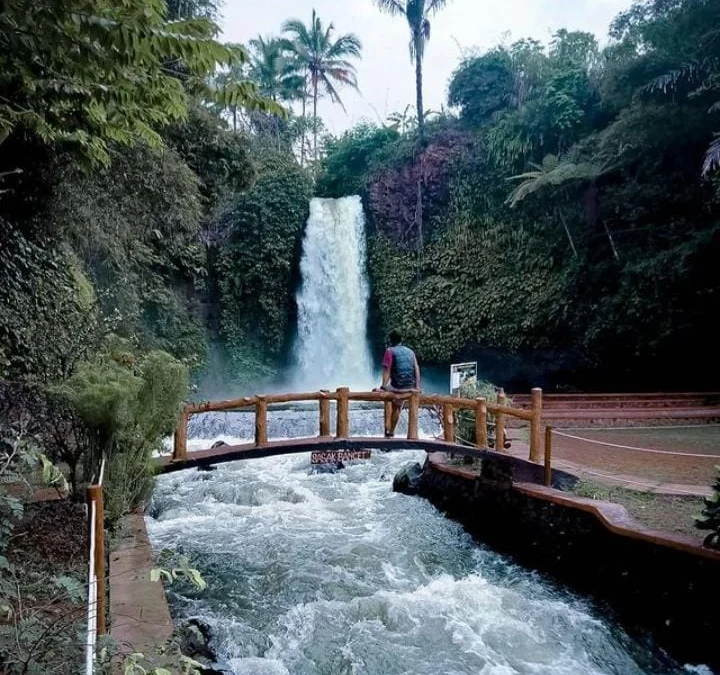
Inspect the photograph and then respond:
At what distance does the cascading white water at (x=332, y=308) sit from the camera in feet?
66.5

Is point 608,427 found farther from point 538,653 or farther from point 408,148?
point 408,148

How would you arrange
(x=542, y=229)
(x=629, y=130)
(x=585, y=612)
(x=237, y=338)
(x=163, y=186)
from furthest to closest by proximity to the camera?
(x=237, y=338), (x=542, y=229), (x=629, y=130), (x=163, y=186), (x=585, y=612)

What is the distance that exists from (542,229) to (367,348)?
287 inches

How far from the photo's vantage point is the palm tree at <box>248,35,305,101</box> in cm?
2925

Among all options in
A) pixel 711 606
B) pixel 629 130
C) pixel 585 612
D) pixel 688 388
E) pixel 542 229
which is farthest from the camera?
pixel 542 229

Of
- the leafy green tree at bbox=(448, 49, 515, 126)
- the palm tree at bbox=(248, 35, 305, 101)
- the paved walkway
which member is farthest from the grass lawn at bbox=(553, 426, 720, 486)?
the palm tree at bbox=(248, 35, 305, 101)

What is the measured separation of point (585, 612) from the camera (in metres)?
5.44

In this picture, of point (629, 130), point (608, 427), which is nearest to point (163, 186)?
point (608, 427)

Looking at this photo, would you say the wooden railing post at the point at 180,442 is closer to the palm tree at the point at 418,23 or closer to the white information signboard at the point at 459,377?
the white information signboard at the point at 459,377

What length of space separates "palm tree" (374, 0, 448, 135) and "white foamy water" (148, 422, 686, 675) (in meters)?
16.9

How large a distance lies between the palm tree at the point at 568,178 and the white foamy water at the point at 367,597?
10058 mm

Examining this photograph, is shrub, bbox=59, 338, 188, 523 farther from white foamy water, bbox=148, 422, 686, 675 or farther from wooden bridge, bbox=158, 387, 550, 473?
white foamy water, bbox=148, 422, 686, 675

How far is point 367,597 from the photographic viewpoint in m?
5.76

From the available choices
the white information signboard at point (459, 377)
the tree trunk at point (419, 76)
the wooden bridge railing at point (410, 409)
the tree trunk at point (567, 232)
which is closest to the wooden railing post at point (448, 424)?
the wooden bridge railing at point (410, 409)
